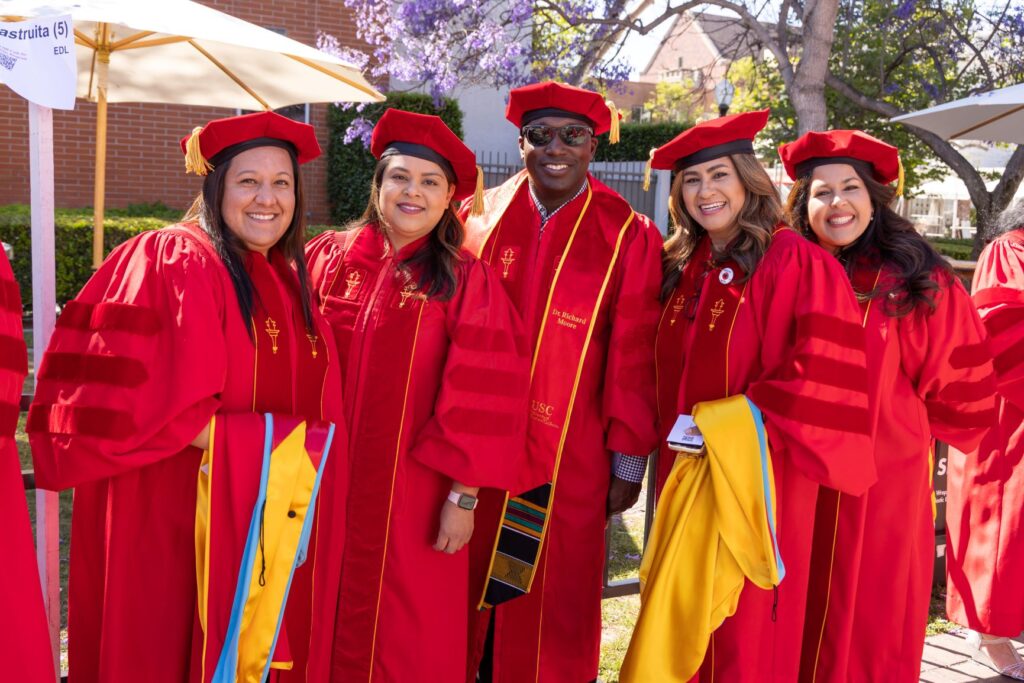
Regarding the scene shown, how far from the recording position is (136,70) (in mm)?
4539

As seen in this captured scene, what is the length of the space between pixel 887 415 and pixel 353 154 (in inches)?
435

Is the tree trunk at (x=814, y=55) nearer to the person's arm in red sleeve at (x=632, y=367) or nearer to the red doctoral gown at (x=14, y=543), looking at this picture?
the person's arm in red sleeve at (x=632, y=367)

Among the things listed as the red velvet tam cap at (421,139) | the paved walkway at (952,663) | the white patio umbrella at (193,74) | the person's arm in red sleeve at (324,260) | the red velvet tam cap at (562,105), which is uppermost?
the white patio umbrella at (193,74)

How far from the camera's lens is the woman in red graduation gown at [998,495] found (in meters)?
4.06

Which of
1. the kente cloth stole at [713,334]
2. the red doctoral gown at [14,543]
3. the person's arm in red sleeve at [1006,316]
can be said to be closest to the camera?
the red doctoral gown at [14,543]

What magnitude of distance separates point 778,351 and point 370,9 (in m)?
8.97

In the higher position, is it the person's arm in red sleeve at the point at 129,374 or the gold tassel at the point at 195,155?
the gold tassel at the point at 195,155

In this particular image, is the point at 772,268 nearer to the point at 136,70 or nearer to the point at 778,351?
the point at 778,351

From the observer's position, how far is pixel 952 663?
14.8ft

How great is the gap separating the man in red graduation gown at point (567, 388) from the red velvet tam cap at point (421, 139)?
445mm

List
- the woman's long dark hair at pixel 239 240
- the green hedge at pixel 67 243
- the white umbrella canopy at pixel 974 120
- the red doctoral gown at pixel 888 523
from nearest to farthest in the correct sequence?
the woman's long dark hair at pixel 239 240 < the red doctoral gown at pixel 888 523 < the white umbrella canopy at pixel 974 120 < the green hedge at pixel 67 243

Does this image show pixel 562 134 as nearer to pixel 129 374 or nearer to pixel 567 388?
pixel 567 388

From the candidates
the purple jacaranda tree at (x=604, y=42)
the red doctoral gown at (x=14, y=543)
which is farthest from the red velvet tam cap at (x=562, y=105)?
the purple jacaranda tree at (x=604, y=42)

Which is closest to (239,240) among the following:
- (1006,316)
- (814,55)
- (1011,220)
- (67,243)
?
(1006,316)
